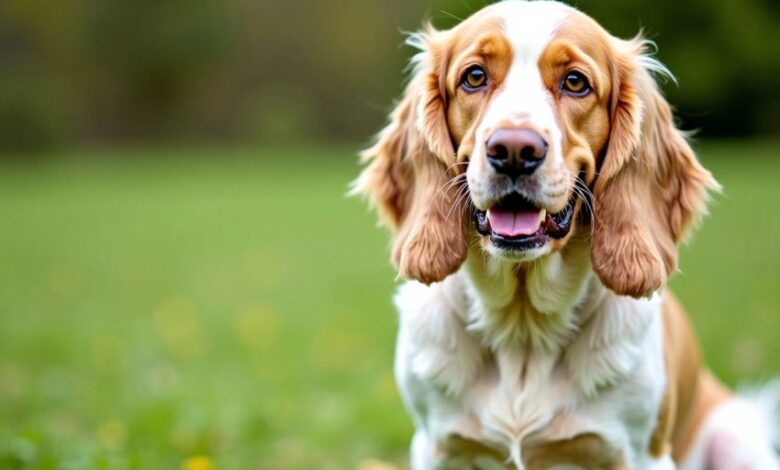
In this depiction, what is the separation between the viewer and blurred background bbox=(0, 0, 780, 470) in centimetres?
467

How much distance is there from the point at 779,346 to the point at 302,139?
33851 mm

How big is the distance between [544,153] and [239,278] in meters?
6.83

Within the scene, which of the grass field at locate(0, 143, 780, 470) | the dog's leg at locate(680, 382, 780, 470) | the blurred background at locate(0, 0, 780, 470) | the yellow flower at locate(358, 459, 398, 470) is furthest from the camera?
the blurred background at locate(0, 0, 780, 470)

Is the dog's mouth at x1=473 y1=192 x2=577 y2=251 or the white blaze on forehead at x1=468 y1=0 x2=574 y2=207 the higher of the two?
the white blaze on forehead at x1=468 y1=0 x2=574 y2=207

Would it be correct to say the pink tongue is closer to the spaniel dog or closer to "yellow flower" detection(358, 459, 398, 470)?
the spaniel dog

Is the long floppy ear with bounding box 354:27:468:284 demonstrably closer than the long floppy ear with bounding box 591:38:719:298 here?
No

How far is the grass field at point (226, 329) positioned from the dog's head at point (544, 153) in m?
1.53

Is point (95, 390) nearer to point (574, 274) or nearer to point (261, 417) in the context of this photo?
point (261, 417)

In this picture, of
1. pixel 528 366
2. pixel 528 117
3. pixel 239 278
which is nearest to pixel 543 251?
pixel 528 117

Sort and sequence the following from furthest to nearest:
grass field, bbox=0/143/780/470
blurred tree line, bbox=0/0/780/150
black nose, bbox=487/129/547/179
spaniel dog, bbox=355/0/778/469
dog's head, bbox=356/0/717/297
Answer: blurred tree line, bbox=0/0/780/150 < grass field, bbox=0/143/780/470 < spaniel dog, bbox=355/0/778/469 < dog's head, bbox=356/0/717/297 < black nose, bbox=487/129/547/179

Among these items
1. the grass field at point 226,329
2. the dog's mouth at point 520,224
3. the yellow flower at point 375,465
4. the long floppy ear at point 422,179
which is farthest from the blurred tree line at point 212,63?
the dog's mouth at point 520,224

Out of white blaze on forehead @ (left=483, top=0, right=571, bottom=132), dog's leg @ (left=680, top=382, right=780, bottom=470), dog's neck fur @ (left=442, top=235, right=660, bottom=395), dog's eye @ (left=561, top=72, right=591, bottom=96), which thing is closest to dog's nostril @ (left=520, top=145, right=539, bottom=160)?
white blaze on forehead @ (left=483, top=0, right=571, bottom=132)

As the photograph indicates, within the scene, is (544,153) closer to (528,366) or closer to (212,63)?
(528,366)

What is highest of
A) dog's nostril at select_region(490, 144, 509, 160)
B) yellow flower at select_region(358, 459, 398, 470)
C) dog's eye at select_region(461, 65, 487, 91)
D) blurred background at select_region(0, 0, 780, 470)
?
dog's eye at select_region(461, 65, 487, 91)
